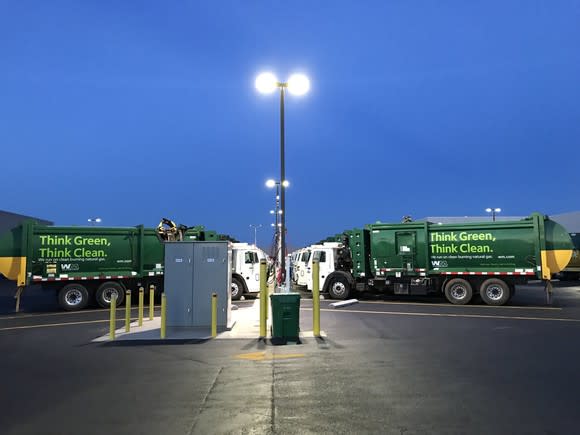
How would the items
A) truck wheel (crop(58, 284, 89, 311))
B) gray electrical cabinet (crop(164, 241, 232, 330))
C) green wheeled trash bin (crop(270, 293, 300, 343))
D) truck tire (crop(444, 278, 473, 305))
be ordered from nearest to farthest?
green wheeled trash bin (crop(270, 293, 300, 343)) < gray electrical cabinet (crop(164, 241, 232, 330)) < truck wheel (crop(58, 284, 89, 311)) < truck tire (crop(444, 278, 473, 305))

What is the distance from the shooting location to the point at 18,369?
6.53m

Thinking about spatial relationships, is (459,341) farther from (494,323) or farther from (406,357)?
(494,323)

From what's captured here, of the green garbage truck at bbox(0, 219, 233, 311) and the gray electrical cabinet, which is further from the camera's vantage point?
the green garbage truck at bbox(0, 219, 233, 311)

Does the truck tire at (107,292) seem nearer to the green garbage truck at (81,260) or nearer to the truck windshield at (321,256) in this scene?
the green garbage truck at (81,260)

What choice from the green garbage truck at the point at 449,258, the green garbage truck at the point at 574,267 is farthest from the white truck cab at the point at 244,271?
the green garbage truck at the point at 574,267

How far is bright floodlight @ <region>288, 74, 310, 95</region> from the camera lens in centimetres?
1141

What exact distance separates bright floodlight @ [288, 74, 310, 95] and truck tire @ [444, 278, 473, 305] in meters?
9.38

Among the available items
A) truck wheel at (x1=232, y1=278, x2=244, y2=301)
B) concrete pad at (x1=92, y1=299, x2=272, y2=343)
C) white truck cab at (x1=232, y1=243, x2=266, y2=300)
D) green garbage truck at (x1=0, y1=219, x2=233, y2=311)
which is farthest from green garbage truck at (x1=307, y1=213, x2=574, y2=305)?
green garbage truck at (x1=0, y1=219, x2=233, y2=311)

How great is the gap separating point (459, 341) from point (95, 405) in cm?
690

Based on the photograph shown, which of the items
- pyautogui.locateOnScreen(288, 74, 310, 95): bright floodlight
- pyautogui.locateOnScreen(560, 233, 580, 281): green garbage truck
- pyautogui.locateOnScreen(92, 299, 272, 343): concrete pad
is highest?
pyautogui.locateOnScreen(288, 74, 310, 95): bright floodlight

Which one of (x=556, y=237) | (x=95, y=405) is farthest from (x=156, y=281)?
(x=556, y=237)

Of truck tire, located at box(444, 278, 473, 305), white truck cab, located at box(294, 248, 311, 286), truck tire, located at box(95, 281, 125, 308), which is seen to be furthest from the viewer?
white truck cab, located at box(294, 248, 311, 286)

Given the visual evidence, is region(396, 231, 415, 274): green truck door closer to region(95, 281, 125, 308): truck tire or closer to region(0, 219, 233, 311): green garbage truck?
region(0, 219, 233, 311): green garbage truck

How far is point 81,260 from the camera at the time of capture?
15.0 meters
